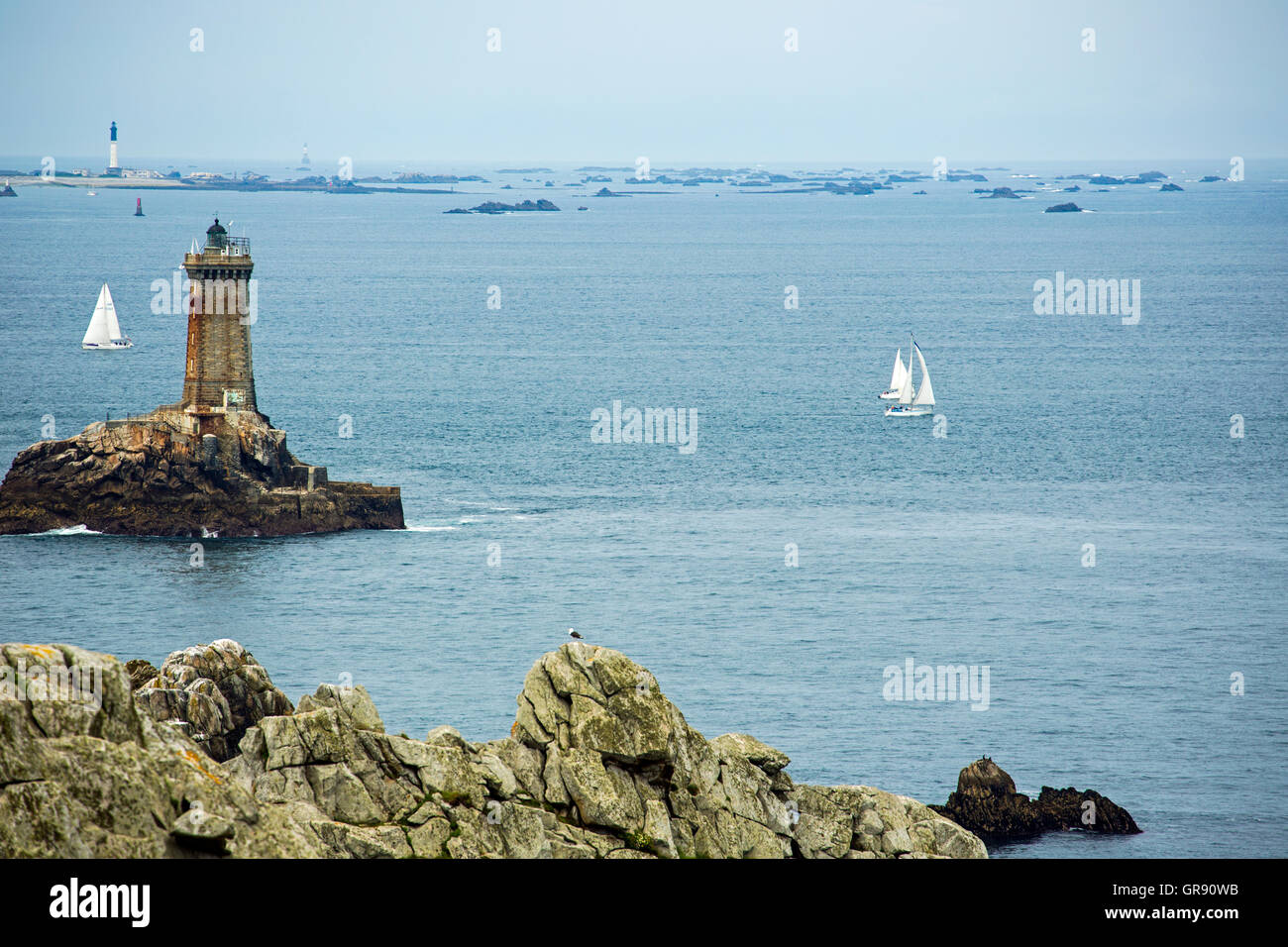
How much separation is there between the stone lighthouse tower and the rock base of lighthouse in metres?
1.79

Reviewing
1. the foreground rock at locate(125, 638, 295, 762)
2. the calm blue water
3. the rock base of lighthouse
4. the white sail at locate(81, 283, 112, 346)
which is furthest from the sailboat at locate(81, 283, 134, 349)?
the foreground rock at locate(125, 638, 295, 762)

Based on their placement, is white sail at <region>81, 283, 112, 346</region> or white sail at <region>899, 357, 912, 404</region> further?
white sail at <region>81, 283, 112, 346</region>

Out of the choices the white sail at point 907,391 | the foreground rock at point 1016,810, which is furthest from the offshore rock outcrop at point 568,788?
the white sail at point 907,391

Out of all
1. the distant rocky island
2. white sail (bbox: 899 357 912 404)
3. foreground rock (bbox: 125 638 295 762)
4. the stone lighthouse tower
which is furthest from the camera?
white sail (bbox: 899 357 912 404)

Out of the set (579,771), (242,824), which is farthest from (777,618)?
(242,824)

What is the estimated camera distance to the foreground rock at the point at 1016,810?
158 ft

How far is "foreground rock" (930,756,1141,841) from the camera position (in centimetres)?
4825

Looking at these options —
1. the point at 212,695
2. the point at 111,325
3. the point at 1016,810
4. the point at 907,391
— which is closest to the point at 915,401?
the point at 907,391

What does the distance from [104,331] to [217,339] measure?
6724 centimetres

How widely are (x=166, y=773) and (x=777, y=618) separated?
199ft

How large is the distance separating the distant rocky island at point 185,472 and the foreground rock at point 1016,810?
50649mm

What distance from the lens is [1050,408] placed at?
135 m

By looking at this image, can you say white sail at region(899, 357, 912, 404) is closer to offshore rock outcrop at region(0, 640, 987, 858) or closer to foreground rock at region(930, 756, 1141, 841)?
foreground rock at region(930, 756, 1141, 841)
